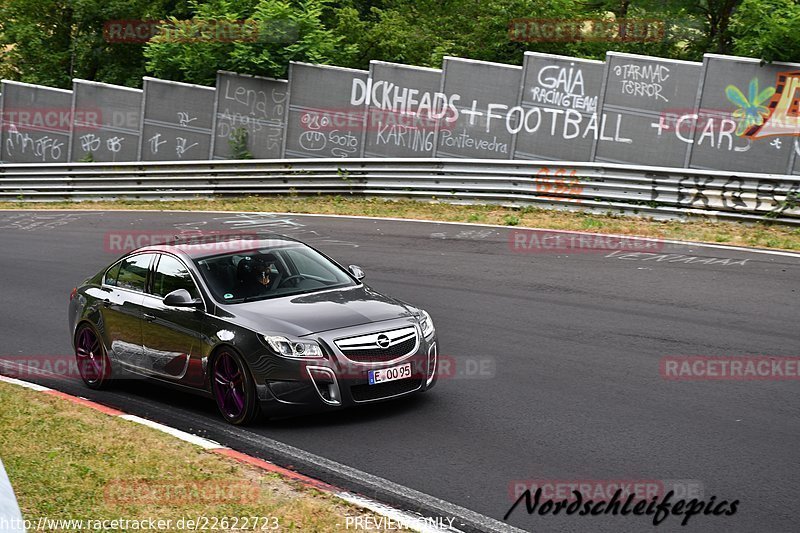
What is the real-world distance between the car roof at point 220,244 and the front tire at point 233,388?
4.34 ft

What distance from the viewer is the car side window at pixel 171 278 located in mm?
10031

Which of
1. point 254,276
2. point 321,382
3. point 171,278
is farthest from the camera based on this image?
point 171,278

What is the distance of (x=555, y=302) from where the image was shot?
13.8m

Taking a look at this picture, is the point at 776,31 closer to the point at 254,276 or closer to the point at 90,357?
the point at 254,276

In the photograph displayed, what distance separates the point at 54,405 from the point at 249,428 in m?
2.17

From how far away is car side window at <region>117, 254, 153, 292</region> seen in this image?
10.7 meters

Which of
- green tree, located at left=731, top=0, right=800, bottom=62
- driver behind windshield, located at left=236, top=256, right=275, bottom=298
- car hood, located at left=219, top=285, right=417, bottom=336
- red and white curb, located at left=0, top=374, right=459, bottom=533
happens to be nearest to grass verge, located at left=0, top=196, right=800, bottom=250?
green tree, located at left=731, top=0, right=800, bottom=62

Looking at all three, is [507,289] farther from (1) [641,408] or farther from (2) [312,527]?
(2) [312,527]

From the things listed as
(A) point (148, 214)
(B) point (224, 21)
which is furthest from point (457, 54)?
(A) point (148, 214)

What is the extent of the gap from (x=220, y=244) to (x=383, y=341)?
240 centimetres

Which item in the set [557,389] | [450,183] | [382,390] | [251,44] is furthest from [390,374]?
[251,44]

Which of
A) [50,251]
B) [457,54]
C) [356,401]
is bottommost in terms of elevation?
[50,251]

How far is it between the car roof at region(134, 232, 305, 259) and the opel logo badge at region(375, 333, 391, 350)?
196 centimetres

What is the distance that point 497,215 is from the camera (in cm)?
2189
